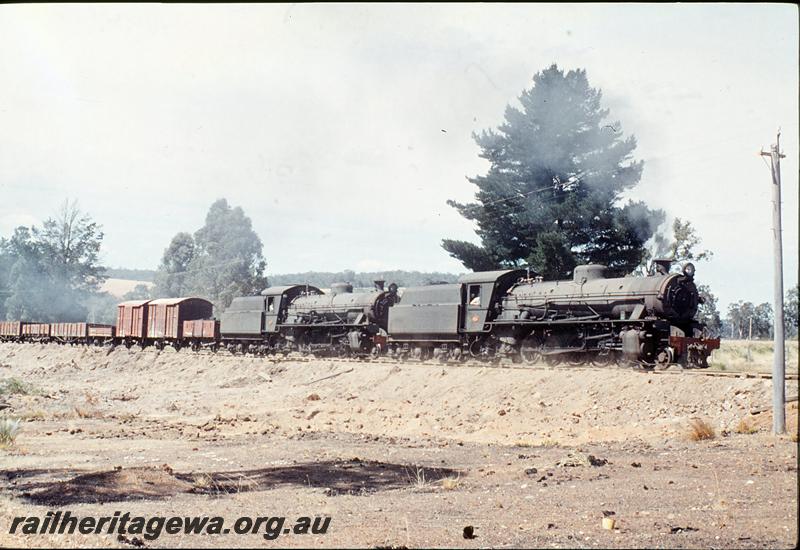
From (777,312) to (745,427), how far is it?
2.47m

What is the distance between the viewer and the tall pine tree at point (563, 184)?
32.1 meters

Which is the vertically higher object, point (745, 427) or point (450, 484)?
point (745, 427)

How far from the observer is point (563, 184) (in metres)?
32.8

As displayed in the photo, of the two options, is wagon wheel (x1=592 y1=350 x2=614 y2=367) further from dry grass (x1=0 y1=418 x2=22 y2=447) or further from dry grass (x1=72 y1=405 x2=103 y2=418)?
dry grass (x1=0 y1=418 x2=22 y2=447)

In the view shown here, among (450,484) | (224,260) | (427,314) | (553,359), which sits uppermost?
(224,260)

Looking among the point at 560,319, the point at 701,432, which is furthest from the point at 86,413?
the point at 701,432

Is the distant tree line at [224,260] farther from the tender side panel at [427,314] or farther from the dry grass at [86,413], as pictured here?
the dry grass at [86,413]

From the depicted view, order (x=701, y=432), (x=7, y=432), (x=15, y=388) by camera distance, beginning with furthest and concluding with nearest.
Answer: (x=15, y=388) < (x=7, y=432) < (x=701, y=432)

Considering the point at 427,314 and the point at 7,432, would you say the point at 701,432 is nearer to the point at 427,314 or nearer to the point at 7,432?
the point at 7,432

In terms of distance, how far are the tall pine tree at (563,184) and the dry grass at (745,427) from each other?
1673 centimetres

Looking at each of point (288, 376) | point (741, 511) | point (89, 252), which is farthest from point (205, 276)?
point (741, 511)

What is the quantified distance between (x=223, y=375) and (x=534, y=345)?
51.1 ft

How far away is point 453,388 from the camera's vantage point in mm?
22438

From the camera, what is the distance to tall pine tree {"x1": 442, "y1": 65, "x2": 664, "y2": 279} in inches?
1262
